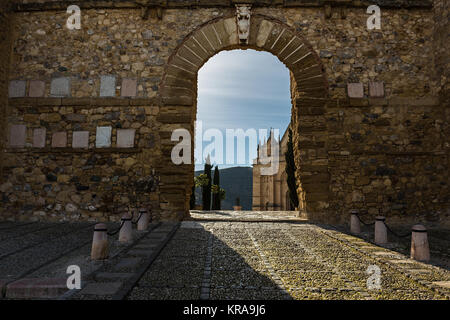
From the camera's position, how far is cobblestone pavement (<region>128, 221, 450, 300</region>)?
2562 millimetres

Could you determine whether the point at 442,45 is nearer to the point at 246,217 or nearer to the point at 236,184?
the point at 246,217

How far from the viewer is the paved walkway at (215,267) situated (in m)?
2.57

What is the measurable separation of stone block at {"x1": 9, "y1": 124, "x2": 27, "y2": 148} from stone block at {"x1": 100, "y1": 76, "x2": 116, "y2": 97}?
80.1 inches

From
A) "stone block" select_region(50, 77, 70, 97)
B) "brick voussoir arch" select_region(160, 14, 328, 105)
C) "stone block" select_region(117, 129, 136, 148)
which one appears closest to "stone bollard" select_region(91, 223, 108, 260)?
"stone block" select_region(117, 129, 136, 148)

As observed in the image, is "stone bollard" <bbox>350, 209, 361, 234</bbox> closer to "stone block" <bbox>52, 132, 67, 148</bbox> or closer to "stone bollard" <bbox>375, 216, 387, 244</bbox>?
"stone bollard" <bbox>375, 216, 387, 244</bbox>

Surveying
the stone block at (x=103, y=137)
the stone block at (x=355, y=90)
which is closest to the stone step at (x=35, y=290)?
the stone block at (x=103, y=137)

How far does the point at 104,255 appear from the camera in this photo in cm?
361

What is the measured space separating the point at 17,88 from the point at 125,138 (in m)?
2.92

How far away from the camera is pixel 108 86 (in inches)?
273

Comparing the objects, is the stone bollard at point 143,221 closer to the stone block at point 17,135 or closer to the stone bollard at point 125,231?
the stone bollard at point 125,231

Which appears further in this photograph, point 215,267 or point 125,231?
point 125,231

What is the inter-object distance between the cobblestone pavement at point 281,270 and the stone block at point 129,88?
3.70 metres

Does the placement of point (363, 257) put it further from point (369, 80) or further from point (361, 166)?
point (369, 80)

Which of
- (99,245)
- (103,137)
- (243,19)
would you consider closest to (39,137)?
(103,137)
